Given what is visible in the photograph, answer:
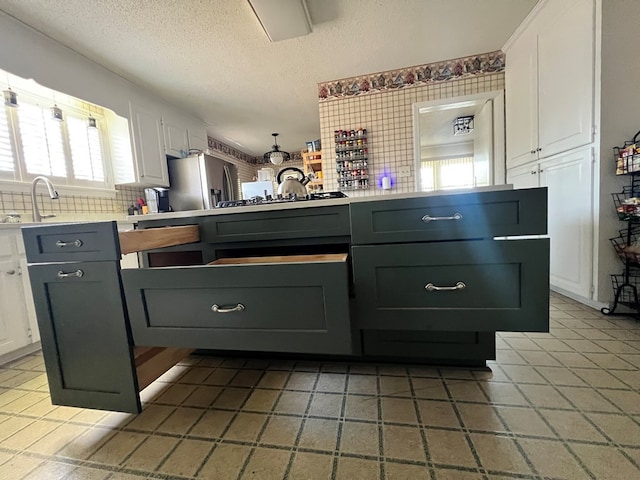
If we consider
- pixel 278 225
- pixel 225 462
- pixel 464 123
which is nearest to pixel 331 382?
pixel 225 462

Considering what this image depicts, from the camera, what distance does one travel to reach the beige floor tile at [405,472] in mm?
755

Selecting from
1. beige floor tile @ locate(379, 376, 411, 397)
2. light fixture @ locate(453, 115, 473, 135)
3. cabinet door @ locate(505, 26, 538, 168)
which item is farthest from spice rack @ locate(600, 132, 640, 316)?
light fixture @ locate(453, 115, 473, 135)

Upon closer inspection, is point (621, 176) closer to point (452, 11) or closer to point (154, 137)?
point (452, 11)

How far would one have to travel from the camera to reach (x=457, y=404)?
1.03m

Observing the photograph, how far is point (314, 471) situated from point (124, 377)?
71 cm

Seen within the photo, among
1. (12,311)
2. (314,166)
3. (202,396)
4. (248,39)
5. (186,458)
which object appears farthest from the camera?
(314,166)

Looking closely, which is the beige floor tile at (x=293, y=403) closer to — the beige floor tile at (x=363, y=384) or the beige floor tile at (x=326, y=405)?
the beige floor tile at (x=326, y=405)

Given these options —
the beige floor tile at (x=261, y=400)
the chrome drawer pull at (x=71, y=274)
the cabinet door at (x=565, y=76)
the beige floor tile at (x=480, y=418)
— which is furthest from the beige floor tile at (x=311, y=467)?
the cabinet door at (x=565, y=76)

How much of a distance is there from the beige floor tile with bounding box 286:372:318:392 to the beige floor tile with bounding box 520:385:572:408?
2.73 feet

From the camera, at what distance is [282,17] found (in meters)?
2.02

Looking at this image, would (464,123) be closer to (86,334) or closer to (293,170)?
(293,170)

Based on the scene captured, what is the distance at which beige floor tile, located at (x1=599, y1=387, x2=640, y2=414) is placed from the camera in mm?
954

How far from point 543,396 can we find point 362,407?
679mm

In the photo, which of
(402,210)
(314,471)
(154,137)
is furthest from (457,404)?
(154,137)
